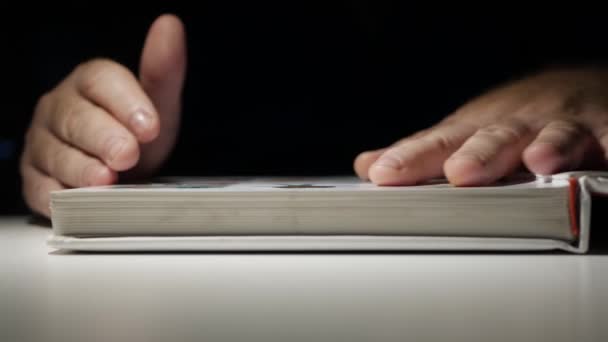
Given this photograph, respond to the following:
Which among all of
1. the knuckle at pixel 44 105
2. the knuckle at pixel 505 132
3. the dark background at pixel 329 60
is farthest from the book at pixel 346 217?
the dark background at pixel 329 60

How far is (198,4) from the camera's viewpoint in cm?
138

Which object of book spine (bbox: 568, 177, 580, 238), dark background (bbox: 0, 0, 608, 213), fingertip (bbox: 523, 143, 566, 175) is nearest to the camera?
book spine (bbox: 568, 177, 580, 238)

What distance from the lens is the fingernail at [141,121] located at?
0.79 metres

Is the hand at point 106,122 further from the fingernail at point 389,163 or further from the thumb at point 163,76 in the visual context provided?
the fingernail at point 389,163

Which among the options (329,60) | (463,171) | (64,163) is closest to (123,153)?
(64,163)

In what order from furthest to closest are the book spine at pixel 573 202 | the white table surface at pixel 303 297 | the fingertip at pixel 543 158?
the fingertip at pixel 543 158 → the book spine at pixel 573 202 → the white table surface at pixel 303 297

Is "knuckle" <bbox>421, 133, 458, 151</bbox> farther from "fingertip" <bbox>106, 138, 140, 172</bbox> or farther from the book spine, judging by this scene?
"fingertip" <bbox>106, 138, 140, 172</bbox>

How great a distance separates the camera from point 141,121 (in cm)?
79

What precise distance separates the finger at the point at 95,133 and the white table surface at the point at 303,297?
0.57 ft

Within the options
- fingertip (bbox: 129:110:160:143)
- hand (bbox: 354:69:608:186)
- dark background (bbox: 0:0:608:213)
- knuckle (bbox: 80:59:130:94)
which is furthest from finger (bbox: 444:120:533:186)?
dark background (bbox: 0:0:608:213)

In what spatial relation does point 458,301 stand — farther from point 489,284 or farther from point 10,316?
point 10,316

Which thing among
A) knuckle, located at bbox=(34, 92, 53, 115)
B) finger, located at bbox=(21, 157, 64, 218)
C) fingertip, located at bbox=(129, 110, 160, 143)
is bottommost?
finger, located at bbox=(21, 157, 64, 218)

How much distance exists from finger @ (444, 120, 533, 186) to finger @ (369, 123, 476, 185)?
0.12 ft

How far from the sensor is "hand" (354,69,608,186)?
648 mm
